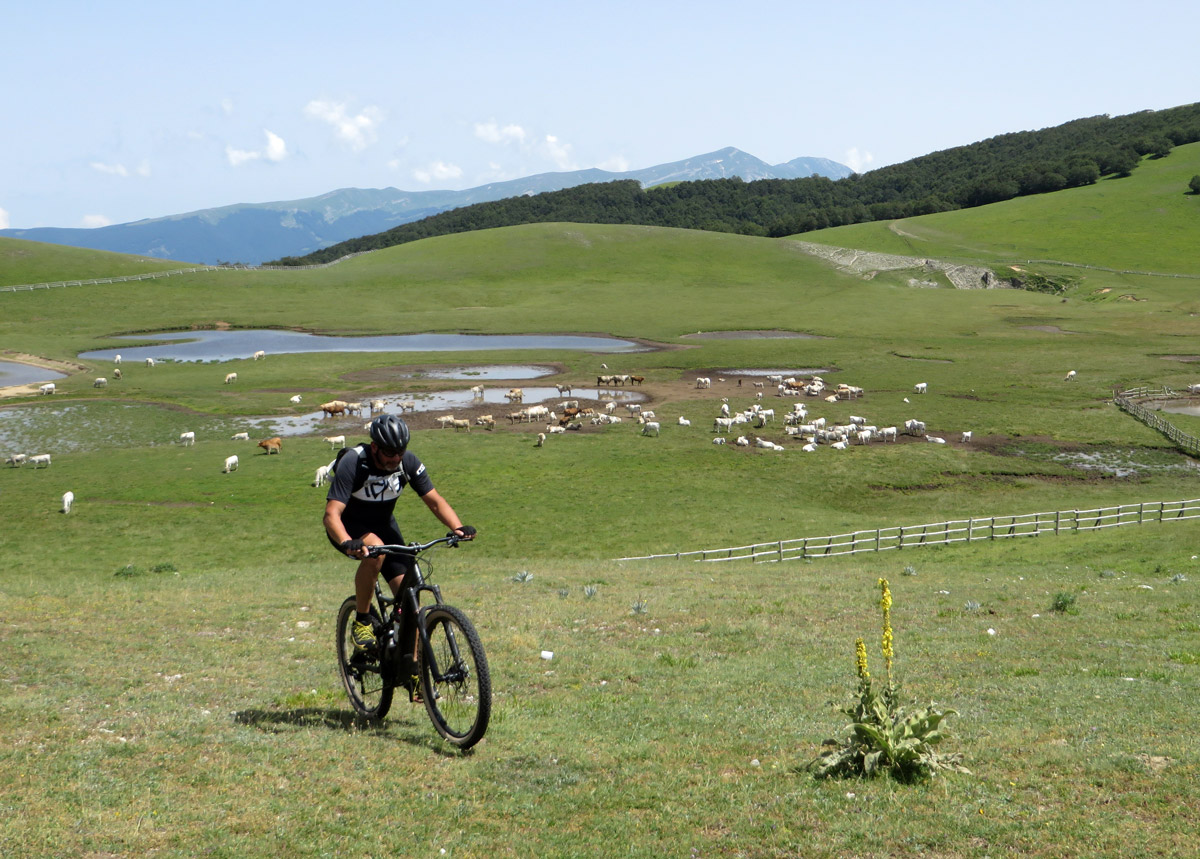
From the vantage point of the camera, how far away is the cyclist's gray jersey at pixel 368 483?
9.52 metres

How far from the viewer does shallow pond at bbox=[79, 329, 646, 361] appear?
8619 centimetres

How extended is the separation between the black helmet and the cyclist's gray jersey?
0.25 m

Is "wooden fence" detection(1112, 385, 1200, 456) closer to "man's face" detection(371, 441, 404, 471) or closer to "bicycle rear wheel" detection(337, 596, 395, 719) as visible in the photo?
"bicycle rear wheel" detection(337, 596, 395, 719)

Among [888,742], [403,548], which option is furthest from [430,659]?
[888,742]

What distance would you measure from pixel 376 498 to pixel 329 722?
9.51 feet

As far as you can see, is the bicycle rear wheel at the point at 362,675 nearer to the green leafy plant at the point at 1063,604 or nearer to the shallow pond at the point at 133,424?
the green leafy plant at the point at 1063,604

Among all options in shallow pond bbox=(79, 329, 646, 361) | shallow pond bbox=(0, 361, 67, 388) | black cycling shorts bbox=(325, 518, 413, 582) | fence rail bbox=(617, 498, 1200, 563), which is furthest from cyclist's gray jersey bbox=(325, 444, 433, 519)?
shallow pond bbox=(79, 329, 646, 361)

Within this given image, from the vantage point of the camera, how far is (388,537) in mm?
9875

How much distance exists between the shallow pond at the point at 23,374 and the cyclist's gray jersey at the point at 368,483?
232ft

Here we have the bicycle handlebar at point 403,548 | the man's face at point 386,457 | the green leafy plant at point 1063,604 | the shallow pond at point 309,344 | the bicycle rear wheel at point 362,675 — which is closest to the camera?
the bicycle handlebar at point 403,548

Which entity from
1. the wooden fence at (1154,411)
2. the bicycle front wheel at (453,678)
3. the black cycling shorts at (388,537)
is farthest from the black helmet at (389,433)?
the wooden fence at (1154,411)

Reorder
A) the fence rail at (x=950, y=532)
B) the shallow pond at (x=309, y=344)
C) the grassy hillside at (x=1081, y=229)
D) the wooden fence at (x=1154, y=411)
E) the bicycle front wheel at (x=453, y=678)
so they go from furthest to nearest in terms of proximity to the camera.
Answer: the grassy hillside at (x=1081, y=229), the shallow pond at (x=309, y=344), the wooden fence at (x=1154, y=411), the fence rail at (x=950, y=532), the bicycle front wheel at (x=453, y=678)

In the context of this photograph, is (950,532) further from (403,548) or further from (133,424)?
(133,424)

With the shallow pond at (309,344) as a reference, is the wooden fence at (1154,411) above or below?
below
